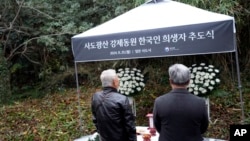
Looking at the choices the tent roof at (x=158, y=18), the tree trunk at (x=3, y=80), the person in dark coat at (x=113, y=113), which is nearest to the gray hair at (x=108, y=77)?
the person in dark coat at (x=113, y=113)

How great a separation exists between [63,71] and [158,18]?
19.9 feet

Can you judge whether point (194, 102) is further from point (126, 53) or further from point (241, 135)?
point (126, 53)

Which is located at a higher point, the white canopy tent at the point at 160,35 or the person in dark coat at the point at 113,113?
the white canopy tent at the point at 160,35

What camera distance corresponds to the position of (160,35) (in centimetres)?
464

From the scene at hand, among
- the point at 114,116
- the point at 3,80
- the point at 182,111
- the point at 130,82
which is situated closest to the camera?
the point at 182,111

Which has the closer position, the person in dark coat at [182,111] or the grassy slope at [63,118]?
the person in dark coat at [182,111]

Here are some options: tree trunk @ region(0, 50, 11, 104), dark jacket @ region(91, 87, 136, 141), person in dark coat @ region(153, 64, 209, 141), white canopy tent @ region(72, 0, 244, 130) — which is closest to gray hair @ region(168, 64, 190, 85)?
person in dark coat @ region(153, 64, 209, 141)

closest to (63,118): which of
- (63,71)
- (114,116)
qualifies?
(63,71)

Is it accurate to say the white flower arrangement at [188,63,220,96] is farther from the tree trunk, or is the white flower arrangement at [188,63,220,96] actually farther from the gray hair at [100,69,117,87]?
the tree trunk

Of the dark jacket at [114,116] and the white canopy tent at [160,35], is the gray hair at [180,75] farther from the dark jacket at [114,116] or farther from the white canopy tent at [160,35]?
the white canopy tent at [160,35]

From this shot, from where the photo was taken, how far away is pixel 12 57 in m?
10.5

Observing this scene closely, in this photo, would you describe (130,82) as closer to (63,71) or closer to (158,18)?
(158,18)

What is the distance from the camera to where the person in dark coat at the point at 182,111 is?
2.62 meters

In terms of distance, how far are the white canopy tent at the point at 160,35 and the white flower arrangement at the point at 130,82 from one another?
0.71 metres
